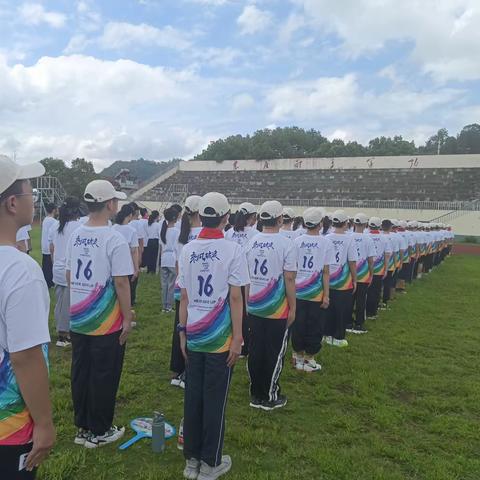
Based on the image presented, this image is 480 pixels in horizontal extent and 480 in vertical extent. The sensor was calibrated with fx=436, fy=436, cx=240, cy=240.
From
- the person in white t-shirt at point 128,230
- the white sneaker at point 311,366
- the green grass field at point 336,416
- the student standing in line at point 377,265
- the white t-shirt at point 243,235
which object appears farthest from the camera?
the student standing in line at point 377,265

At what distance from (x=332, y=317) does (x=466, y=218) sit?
26218 millimetres

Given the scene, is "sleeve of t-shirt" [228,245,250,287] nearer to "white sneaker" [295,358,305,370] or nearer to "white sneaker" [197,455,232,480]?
"white sneaker" [197,455,232,480]

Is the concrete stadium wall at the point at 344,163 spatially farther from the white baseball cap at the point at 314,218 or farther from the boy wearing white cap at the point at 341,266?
the white baseball cap at the point at 314,218

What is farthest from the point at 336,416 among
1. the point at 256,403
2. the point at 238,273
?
the point at 238,273

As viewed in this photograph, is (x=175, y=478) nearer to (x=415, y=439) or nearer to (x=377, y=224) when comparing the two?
(x=415, y=439)

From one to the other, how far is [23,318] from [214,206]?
196cm

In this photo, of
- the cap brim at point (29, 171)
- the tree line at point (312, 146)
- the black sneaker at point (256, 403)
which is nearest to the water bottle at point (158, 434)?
the black sneaker at point (256, 403)

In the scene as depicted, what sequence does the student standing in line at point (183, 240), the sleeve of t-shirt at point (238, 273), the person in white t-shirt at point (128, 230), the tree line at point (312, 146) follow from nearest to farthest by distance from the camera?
the sleeve of t-shirt at point (238, 273), the student standing in line at point (183, 240), the person in white t-shirt at point (128, 230), the tree line at point (312, 146)

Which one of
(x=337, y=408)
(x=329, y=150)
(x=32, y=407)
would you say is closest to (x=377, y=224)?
(x=337, y=408)

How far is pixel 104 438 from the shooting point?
384 centimetres

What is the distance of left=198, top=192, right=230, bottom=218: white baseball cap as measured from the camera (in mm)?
3475

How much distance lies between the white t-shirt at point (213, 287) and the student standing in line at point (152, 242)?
29.9 ft

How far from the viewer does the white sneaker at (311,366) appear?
19.4 feet

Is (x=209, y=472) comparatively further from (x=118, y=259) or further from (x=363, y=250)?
(x=363, y=250)
